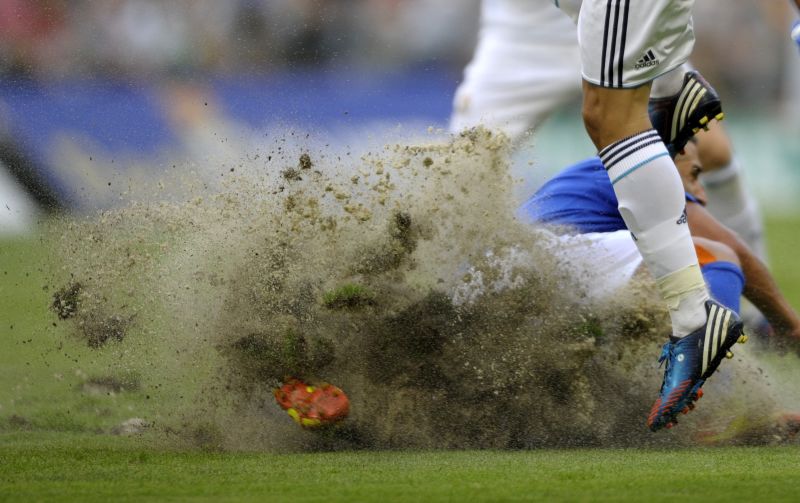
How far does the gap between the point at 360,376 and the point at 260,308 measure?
422 millimetres

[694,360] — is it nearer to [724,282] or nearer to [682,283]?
[682,283]

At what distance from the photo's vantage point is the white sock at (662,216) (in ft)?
12.3

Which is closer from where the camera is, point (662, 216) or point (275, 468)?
point (275, 468)

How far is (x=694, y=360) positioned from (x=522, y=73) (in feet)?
10.8

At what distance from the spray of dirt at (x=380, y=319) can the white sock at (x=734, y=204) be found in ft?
8.76

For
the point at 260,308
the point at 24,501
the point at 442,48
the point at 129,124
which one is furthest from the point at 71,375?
Answer: the point at 442,48

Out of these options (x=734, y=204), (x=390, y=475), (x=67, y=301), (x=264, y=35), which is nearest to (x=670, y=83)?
(x=390, y=475)

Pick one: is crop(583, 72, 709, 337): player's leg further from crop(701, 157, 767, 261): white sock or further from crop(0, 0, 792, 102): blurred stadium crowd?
crop(0, 0, 792, 102): blurred stadium crowd

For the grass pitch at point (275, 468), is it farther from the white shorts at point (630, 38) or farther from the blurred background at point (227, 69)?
the blurred background at point (227, 69)

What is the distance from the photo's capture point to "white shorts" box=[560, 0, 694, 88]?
11.9 ft

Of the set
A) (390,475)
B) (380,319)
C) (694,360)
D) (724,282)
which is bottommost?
(390,475)

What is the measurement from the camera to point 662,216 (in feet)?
12.4

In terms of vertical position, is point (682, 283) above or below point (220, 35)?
below

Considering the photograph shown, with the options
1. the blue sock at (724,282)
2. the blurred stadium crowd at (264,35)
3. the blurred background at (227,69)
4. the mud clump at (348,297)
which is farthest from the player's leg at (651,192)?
the blurred stadium crowd at (264,35)
